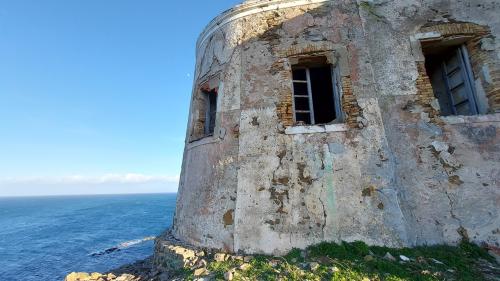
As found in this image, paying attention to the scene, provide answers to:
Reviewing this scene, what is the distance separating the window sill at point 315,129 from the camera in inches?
187

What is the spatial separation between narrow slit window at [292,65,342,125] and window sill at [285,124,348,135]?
18 centimetres

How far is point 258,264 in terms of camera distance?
3.95 meters

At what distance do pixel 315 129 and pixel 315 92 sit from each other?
2224mm

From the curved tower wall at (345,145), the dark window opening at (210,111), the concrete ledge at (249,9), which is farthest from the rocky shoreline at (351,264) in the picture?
the concrete ledge at (249,9)

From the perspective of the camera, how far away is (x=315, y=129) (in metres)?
4.80

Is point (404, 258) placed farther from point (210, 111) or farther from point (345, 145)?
point (210, 111)

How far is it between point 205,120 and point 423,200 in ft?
16.7

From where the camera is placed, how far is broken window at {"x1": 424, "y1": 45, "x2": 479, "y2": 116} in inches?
197

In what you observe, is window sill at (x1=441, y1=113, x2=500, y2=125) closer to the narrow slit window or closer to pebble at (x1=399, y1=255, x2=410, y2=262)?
the narrow slit window

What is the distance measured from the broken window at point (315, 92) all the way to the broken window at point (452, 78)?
2.20m

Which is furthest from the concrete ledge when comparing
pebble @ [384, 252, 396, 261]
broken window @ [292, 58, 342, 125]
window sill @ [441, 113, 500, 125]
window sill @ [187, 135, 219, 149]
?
pebble @ [384, 252, 396, 261]

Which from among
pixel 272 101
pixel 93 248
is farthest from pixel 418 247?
pixel 93 248

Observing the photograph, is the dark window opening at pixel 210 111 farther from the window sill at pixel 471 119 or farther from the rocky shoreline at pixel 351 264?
the window sill at pixel 471 119

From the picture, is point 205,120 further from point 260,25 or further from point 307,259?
point 307,259
